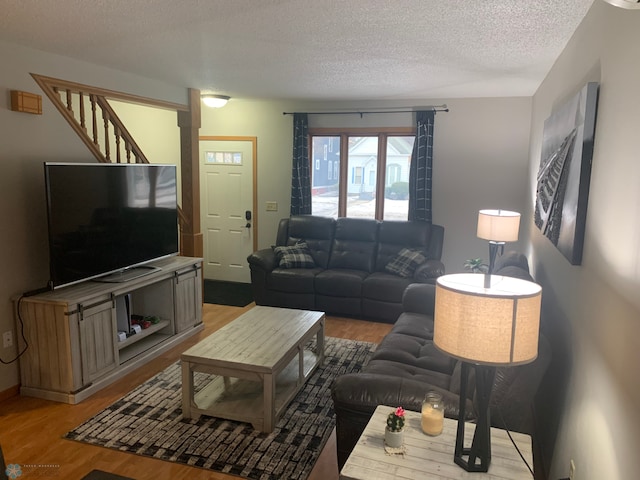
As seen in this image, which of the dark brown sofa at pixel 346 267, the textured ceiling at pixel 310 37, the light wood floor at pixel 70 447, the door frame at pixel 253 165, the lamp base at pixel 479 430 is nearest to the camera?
the lamp base at pixel 479 430

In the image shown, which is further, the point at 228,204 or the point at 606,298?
the point at 228,204

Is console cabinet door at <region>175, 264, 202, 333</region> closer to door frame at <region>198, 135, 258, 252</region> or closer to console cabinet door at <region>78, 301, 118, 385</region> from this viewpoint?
console cabinet door at <region>78, 301, 118, 385</region>

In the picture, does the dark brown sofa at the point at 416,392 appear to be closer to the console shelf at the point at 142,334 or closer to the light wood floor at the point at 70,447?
the light wood floor at the point at 70,447

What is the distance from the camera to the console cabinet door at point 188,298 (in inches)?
172

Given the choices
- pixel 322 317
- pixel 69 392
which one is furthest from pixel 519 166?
pixel 69 392

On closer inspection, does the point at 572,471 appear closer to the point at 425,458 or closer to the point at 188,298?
the point at 425,458

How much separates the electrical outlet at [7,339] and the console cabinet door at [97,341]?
0.49m

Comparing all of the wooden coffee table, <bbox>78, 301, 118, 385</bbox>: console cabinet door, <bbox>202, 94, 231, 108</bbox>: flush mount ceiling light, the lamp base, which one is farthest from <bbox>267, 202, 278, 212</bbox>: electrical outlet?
the lamp base

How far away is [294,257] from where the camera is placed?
551cm

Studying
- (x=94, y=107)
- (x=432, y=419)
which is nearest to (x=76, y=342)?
(x=94, y=107)

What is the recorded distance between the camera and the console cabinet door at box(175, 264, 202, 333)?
4.37 meters

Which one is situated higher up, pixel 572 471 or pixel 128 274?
pixel 128 274

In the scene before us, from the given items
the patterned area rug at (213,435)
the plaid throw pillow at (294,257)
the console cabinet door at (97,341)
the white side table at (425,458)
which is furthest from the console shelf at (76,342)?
the white side table at (425,458)

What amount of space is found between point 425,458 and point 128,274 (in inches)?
115
